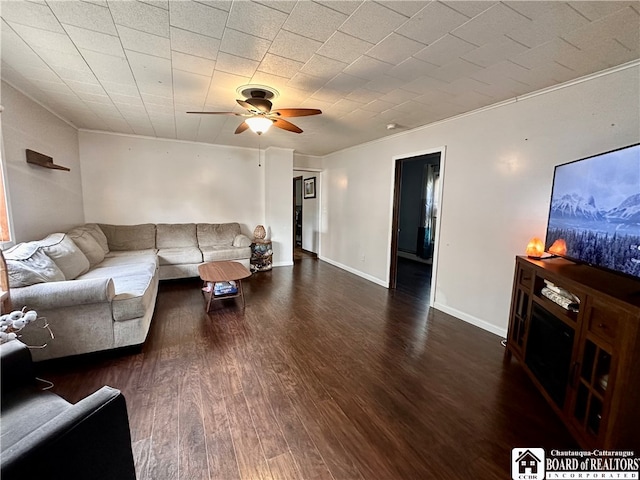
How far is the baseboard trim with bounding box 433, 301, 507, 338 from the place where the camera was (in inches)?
111

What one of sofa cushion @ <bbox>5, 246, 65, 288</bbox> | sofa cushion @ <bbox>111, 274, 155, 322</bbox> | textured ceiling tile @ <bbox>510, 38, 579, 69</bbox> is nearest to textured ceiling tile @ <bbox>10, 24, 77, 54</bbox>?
sofa cushion @ <bbox>5, 246, 65, 288</bbox>

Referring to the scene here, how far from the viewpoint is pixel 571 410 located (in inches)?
60.4

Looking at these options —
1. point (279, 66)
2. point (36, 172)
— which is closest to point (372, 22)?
point (279, 66)

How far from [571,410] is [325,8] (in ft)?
8.69

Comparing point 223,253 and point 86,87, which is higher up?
point 86,87

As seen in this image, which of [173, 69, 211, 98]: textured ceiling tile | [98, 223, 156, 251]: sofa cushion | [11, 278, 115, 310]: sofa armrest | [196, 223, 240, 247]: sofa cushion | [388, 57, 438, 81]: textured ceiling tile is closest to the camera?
[11, 278, 115, 310]: sofa armrest

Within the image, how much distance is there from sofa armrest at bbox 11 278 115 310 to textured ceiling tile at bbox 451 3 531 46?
308 centimetres

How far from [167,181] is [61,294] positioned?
11.2 ft

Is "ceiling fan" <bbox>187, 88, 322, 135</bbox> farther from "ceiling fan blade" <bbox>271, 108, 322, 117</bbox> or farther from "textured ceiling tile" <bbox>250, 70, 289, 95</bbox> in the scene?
"textured ceiling tile" <bbox>250, 70, 289, 95</bbox>

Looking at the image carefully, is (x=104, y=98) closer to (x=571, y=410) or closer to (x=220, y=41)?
(x=220, y=41)

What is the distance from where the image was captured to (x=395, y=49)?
1.87m

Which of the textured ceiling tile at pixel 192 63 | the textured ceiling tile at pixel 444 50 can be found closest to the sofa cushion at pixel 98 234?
the textured ceiling tile at pixel 192 63

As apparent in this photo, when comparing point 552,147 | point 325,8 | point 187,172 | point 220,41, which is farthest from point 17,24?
point 552,147

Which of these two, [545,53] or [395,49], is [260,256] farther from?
[545,53]
